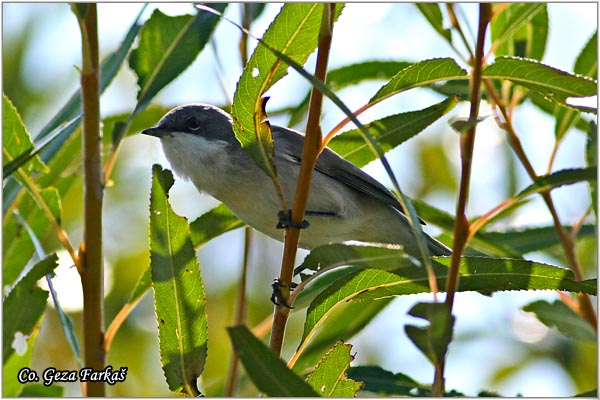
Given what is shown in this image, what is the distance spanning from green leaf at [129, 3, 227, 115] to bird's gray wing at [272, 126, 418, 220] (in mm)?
1115

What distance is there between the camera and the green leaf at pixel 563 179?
2.12 m

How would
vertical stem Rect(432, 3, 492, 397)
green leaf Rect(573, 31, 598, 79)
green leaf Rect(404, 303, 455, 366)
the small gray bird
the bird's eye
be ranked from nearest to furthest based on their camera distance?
1. green leaf Rect(404, 303, 455, 366)
2. vertical stem Rect(432, 3, 492, 397)
3. green leaf Rect(573, 31, 598, 79)
4. the small gray bird
5. the bird's eye

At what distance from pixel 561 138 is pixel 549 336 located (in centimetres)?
208

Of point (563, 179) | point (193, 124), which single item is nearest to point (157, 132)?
point (193, 124)

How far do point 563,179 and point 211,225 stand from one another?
1566 mm

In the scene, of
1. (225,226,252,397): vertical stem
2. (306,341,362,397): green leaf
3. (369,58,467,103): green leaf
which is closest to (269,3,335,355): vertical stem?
(306,341,362,397): green leaf

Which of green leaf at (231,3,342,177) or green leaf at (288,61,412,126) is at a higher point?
green leaf at (288,61,412,126)

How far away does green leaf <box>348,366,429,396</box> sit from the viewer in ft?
10.1

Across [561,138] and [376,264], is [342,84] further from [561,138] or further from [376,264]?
[376,264]

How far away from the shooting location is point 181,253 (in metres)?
2.52

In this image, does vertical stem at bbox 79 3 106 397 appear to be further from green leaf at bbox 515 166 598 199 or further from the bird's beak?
the bird's beak

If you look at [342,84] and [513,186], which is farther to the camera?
[513,186]

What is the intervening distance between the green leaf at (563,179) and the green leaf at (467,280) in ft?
0.91

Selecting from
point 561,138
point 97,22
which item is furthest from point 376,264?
point 561,138
